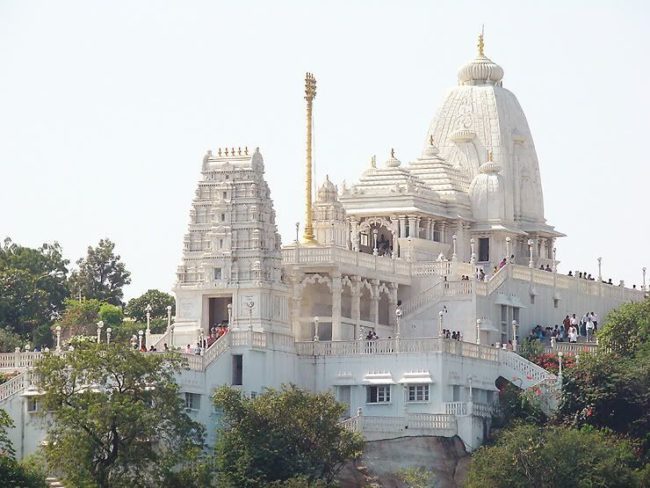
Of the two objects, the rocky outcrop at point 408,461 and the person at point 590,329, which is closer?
the rocky outcrop at point 408,461

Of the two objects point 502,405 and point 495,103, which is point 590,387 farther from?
point 495,103

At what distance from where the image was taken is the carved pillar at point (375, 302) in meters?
124

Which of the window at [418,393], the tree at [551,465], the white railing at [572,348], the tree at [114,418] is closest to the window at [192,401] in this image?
the tree at [114,418]

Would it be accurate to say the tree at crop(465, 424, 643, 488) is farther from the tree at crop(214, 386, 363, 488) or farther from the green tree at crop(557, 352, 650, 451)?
the tree at crop(214, 386, 363, 488)

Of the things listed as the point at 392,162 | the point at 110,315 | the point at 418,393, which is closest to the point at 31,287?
the point at 110,315

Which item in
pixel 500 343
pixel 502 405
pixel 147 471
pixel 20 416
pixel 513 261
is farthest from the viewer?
pixel 513 261

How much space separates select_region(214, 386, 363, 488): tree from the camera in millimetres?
103375

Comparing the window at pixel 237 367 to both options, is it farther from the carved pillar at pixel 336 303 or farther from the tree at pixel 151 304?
the tree at pixel 151 304

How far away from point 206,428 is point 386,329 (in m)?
18.0

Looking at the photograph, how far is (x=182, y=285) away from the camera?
118m

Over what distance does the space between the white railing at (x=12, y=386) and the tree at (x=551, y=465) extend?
1698cm

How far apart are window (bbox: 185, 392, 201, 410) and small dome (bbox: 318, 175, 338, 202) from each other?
20.0m

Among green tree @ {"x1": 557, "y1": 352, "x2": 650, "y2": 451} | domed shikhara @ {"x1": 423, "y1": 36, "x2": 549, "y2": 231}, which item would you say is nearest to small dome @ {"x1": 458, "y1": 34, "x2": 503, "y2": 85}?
domed shikhara @ {"x1": 423, "y1": 36, "x2": 549, "y2": 231}

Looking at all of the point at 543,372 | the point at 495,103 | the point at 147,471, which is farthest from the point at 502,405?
the point at 495,103
